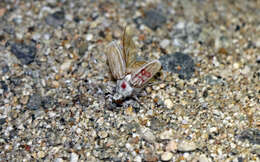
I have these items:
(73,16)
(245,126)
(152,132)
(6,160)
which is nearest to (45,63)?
(73,16)

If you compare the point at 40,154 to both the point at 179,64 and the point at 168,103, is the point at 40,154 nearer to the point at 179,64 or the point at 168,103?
the point at 168,103

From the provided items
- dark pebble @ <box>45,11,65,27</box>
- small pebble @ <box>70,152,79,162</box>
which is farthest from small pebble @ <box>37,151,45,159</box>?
dark pebble @ <box>45,11,65,27</box>

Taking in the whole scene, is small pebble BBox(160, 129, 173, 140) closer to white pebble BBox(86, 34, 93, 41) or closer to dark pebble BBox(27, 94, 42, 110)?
dark pebble BBox(27, 94, 42, 110)

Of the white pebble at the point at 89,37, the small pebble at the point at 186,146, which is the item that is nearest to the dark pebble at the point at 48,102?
the white pebble at the point at 89,37

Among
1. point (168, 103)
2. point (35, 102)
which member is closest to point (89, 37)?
point (35, 102)

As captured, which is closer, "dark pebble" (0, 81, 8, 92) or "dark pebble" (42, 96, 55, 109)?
"dark pebble" (42, 96, 55, 109)

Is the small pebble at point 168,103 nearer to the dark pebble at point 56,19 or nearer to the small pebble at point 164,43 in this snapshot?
the small pebble at point 164,43

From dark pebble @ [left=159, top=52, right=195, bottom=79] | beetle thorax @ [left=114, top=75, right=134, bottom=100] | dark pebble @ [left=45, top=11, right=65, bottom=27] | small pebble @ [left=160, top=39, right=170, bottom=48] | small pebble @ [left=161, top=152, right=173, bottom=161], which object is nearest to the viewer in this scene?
small pebble @ [left=161, top=152, right=173, bottom=161]

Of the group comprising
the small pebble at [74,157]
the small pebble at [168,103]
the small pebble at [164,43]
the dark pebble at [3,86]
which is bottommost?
the small pebble at [74,157]
